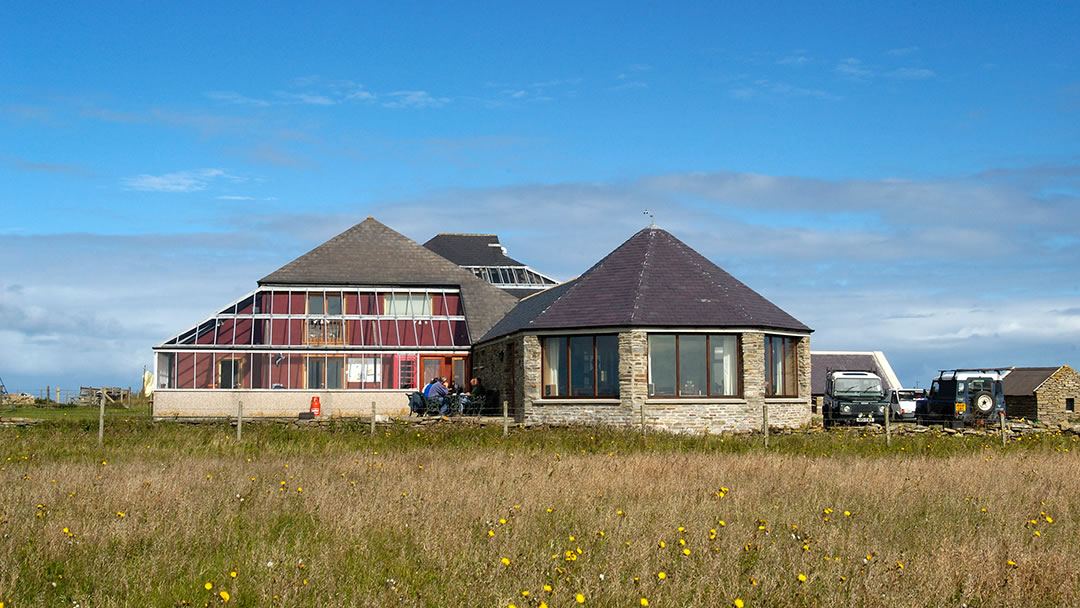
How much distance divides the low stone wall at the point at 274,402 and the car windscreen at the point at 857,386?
16.3 meters

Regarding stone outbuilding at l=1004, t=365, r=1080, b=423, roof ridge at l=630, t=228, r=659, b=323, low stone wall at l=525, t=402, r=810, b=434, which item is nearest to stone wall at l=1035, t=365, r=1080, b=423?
stone outbuilding at l=1004, t=365, r=1080, b=423

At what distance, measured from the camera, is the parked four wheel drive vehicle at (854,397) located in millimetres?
35438

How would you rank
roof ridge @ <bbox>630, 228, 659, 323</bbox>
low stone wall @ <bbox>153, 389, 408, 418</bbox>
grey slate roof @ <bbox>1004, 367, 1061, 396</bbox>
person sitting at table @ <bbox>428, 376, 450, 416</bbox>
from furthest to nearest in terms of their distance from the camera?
1. grey slate roof @ <bbox>1004, 367, 1061, 396</bbox>
2. low stone wall @ <bbox>153, 389, 408, 418</bbox>
3. person sitting at table @ <bbox>428, 376, 450, 416</bbox>
4. roof ridge @ <bbox>630, 228, 659, 323</bbox>

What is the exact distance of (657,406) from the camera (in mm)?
28391

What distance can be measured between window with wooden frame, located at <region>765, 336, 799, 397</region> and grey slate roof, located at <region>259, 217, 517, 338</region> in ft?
41.7

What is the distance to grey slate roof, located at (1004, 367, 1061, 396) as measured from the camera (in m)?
53.1

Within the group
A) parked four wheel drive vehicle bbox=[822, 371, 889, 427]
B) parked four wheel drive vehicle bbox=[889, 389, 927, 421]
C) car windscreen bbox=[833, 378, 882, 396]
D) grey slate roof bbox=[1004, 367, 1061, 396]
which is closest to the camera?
parked four wheel drive vehicle bbox=[822, 371, 889, 427]

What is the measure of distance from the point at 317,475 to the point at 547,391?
15.6 meters

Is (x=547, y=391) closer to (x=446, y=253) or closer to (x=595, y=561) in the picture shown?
(x=595, y=561)

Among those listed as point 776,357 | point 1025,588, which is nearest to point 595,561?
point 1025,588

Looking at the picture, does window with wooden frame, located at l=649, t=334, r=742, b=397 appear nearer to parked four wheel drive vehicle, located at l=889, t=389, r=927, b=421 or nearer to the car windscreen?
the car windscreen

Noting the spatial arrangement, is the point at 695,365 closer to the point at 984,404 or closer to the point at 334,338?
the point at 984,404

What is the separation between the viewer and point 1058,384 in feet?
173

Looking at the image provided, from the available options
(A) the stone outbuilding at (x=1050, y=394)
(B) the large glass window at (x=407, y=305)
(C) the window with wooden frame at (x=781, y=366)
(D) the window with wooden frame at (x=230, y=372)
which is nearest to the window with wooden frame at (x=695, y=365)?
(C) the window with wooden frame at (x=781, y=366)
